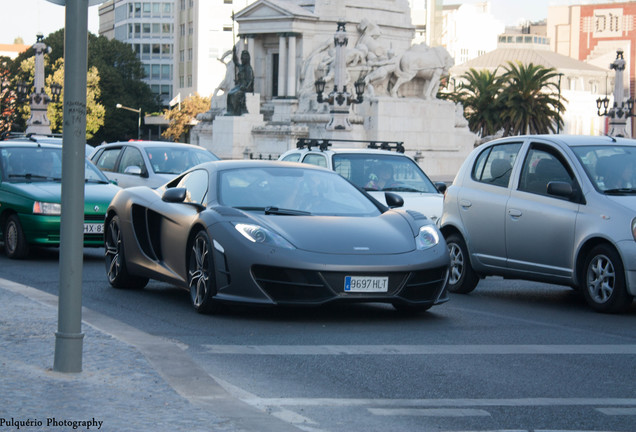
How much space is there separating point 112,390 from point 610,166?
23.2ft

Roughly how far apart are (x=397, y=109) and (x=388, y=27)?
7.80 m

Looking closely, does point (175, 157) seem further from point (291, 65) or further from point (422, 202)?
point (291, 65)

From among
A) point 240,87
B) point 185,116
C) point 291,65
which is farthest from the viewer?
point 185,116

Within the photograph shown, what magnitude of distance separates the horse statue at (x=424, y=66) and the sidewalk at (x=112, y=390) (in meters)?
55.3

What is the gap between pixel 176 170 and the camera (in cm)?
2162

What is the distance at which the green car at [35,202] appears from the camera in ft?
53.6

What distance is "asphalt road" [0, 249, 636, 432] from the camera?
6758 mm

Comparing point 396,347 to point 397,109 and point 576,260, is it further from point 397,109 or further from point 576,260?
point 397,109

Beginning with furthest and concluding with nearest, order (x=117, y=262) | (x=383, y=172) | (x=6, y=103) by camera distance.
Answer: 1. (x=6, y=103)
2. (x=383, y=172)
3. (x=117, y=262)

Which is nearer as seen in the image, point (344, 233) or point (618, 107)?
point (344, 233)

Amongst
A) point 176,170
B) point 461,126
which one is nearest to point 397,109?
point 461,126

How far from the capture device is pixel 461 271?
1359 centimetres

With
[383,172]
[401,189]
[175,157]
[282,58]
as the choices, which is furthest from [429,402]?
[282,58]

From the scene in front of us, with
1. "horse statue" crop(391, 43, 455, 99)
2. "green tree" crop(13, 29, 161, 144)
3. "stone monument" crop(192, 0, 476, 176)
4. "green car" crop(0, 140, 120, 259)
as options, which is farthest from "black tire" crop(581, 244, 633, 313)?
"green tree" crop(13, 29, 161, 144)
